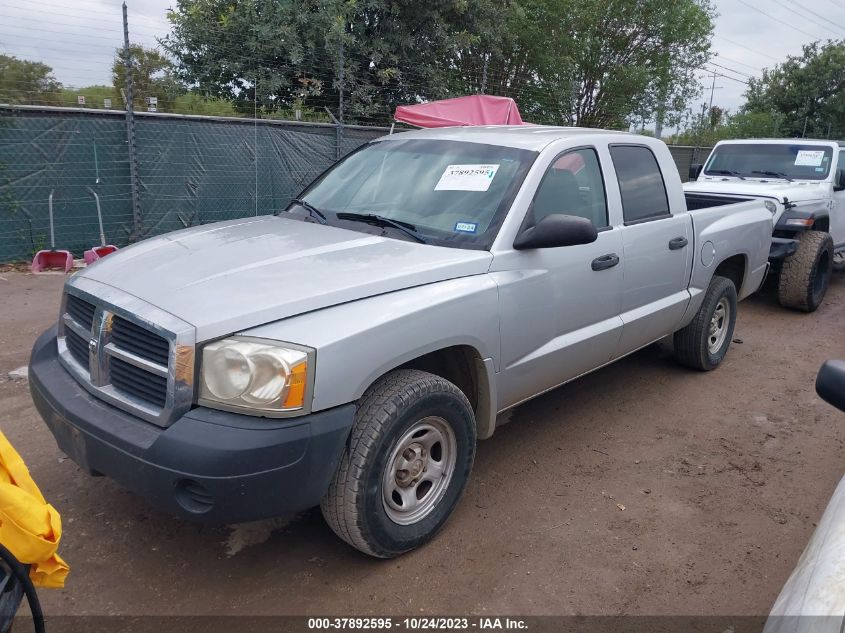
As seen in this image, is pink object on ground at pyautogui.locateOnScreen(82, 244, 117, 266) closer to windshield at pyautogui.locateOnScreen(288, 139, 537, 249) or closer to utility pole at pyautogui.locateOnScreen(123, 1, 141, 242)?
utility pole at pyautogui.locateOnScreen(123, 1, 141, 242)

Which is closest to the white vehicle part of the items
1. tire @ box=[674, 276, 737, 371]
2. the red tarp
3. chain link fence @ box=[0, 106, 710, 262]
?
tire @ box=[674, 276, 737, 371]

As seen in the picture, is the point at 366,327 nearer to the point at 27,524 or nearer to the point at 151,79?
the point at 27,524

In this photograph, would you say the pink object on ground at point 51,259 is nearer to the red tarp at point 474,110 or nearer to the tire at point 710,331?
the red tarp at point 474,110

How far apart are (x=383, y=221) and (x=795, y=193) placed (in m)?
6.25

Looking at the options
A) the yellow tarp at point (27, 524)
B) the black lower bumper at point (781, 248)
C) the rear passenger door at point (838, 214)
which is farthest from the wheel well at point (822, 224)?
the yellow tarp at point (27, 524)

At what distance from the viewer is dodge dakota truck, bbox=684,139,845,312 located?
7.22 metres

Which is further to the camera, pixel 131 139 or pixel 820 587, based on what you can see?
pixel 131 139

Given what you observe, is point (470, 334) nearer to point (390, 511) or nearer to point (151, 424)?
point (390, 511)

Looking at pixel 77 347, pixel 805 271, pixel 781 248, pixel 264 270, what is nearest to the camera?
pixel 264 270

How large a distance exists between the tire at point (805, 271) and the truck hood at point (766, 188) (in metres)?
0.55

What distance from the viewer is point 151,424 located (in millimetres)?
2432

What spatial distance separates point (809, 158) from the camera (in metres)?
8.38

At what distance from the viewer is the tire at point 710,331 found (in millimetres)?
5125

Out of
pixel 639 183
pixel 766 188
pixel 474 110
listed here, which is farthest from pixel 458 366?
pixel 474 110
